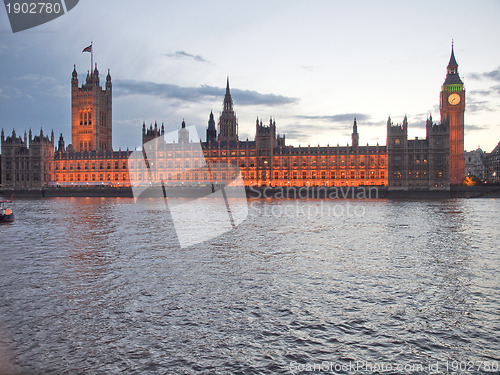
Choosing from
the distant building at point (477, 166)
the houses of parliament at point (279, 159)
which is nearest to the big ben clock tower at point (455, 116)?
the houses of parliament at point (279, 159)

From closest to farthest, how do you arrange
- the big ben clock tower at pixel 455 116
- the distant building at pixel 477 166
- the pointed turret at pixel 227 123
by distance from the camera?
the big ben clock tower at pixel 455 116 < the pointed turret at pixel 227 123 < the distant building at pixel 477 166

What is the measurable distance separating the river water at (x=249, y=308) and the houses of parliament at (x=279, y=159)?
91.7 meters

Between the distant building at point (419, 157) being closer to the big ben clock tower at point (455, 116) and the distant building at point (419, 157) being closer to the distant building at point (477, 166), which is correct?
the big ben clock tower at point (455, 116)

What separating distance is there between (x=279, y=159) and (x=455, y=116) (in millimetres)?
58652

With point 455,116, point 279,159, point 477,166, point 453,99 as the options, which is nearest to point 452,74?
point 453,99

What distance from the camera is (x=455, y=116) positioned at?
5379 inches

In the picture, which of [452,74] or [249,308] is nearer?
[249,308]

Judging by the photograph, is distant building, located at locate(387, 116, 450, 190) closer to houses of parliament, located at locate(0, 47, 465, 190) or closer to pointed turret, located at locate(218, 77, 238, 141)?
houses of parliament, located at locate(0, 47, 465, 190)

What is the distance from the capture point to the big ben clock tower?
136 metres

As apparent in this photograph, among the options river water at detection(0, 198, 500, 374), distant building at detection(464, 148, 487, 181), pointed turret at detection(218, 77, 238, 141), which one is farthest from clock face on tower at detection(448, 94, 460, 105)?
river water at detection(0, 198, 500, 374)

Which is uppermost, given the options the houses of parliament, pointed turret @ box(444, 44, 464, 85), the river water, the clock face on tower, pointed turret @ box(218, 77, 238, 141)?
pointed turret @ box(444, 44, 464, 85)

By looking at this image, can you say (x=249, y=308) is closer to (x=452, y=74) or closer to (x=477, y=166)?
(x=452, y=74)

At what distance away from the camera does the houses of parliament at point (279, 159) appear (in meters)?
→ 116

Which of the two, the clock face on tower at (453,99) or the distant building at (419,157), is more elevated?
the clock face on tower at (453,99)
